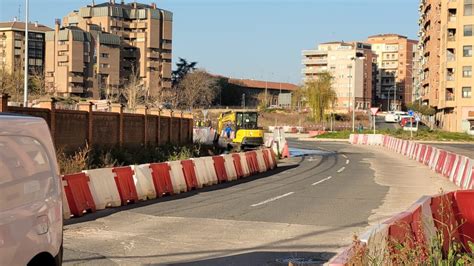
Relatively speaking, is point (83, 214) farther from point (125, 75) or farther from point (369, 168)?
point (125, 75)

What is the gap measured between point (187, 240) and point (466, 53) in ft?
272

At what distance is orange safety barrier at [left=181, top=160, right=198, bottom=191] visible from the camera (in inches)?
693

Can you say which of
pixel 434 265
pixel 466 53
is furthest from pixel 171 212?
pixel 466 53

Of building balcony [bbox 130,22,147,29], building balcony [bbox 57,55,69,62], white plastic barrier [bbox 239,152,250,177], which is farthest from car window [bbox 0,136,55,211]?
building balcony [bbox 130,22,147,29]

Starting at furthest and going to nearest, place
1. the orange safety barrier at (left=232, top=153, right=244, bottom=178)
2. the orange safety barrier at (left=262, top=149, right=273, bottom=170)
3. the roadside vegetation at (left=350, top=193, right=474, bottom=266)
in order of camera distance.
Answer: the orange safety barrier at (left=262, top=149, right=273, bottom=170) → the orange safety barrier at (left=232, top=153, right=244, bottom=178) → the roadside vegetation at (left=350, top=193, right=474, bottom=266)

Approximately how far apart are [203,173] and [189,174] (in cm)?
114

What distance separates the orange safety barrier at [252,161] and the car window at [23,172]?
62.6 ft

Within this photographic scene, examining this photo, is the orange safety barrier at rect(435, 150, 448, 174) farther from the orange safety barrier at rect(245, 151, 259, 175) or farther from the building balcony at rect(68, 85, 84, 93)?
the building balcony at rect(68, 85, 84, 93)

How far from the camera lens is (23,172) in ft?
15.1

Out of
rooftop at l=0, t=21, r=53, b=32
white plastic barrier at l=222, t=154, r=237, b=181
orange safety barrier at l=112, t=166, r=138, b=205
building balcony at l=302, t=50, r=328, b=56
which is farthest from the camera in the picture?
building balcony at l=302, t=50, r=328, b=56

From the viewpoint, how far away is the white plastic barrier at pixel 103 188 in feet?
43.1

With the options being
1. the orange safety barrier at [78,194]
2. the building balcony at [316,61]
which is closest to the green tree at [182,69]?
the building balcony at [316,61]

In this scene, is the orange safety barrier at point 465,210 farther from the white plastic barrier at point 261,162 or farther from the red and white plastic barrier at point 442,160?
the white plastic barrier at point 261,162

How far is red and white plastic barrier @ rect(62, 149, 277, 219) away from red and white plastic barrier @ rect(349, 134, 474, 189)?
7.35 m
